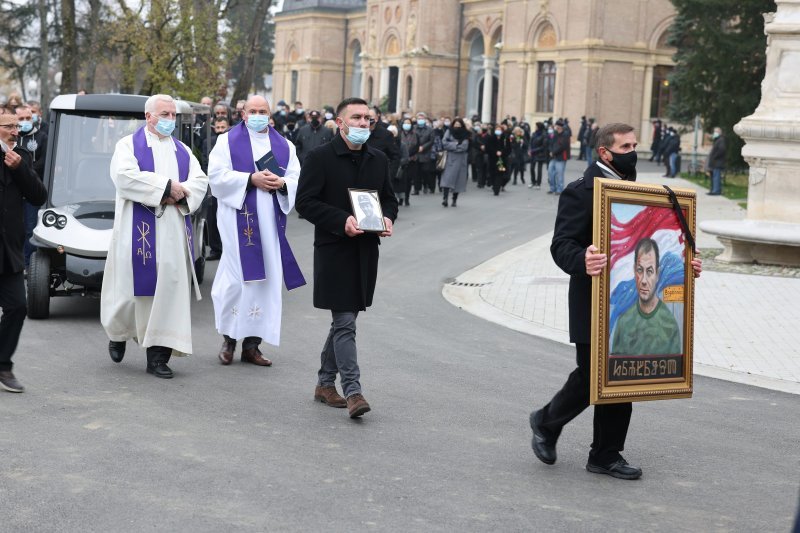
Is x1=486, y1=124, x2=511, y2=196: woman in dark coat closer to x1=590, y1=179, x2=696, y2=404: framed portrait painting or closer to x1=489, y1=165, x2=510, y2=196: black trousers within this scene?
x1=489, y1=165, x2=510, y2=196: black trousers

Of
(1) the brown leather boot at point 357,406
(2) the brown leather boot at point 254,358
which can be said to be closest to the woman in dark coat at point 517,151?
(2) the brown leather boot at point 254,358

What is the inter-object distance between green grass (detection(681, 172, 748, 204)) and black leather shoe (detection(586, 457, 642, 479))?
22447 millimetres

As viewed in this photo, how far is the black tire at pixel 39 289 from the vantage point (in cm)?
1162

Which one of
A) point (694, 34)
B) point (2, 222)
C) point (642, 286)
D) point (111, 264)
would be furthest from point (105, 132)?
point (694, 34)

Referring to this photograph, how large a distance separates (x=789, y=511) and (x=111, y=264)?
5.34 metres

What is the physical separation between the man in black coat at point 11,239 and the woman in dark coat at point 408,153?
60.2 ft

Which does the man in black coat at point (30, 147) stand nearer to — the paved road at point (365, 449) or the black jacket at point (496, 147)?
the paved road at point (365, 449)

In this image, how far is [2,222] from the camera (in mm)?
8219

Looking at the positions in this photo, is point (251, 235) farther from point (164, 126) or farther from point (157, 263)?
point (164, 126)

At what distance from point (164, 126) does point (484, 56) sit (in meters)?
62.4

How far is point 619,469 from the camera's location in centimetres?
673

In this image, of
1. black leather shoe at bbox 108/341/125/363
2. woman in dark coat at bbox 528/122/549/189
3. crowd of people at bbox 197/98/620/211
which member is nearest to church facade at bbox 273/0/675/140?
crowd of people at bbox 197/98/620/211

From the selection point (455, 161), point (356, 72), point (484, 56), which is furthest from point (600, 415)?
point (356, 72)

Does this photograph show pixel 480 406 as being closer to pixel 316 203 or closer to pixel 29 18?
pixel 316 203
